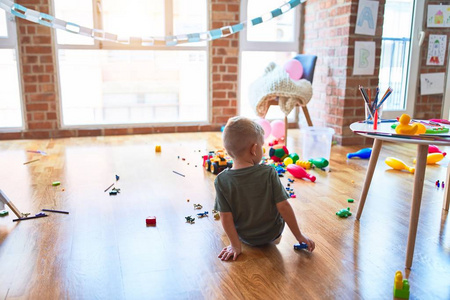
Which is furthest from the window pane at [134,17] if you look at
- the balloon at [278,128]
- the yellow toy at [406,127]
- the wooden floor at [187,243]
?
the yellow toy at [406,127]

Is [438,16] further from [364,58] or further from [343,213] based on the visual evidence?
[343,213]

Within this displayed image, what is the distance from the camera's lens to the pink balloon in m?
3.61

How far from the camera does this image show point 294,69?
11.8 feet

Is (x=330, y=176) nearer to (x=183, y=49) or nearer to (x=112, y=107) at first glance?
(x=183, y=49)

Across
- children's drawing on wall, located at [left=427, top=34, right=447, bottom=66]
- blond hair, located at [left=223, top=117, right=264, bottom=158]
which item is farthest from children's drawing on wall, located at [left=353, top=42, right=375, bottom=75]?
blond hair, located at [left=223, top=117, right=264, bottom=158]

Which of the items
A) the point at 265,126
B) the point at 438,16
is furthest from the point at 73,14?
the point at 438,16

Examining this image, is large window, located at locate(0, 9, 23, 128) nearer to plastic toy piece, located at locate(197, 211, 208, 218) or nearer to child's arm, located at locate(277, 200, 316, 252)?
plastic toy piece, located at locate(197, 211, 208, 218)

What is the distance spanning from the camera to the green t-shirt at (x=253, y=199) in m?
1.56

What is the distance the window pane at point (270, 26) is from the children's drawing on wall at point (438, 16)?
53.5 inches

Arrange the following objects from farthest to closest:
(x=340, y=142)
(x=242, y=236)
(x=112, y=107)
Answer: (x=112, y=107)
(x=340, y=142)
(x=242, y=236)

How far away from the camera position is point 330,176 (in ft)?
9.06

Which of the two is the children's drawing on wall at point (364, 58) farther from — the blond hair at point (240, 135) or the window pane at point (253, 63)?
the blond hair at point (240, 135)

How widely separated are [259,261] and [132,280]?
477 millimetres

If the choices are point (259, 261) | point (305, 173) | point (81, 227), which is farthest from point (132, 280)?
point (305, 173)
